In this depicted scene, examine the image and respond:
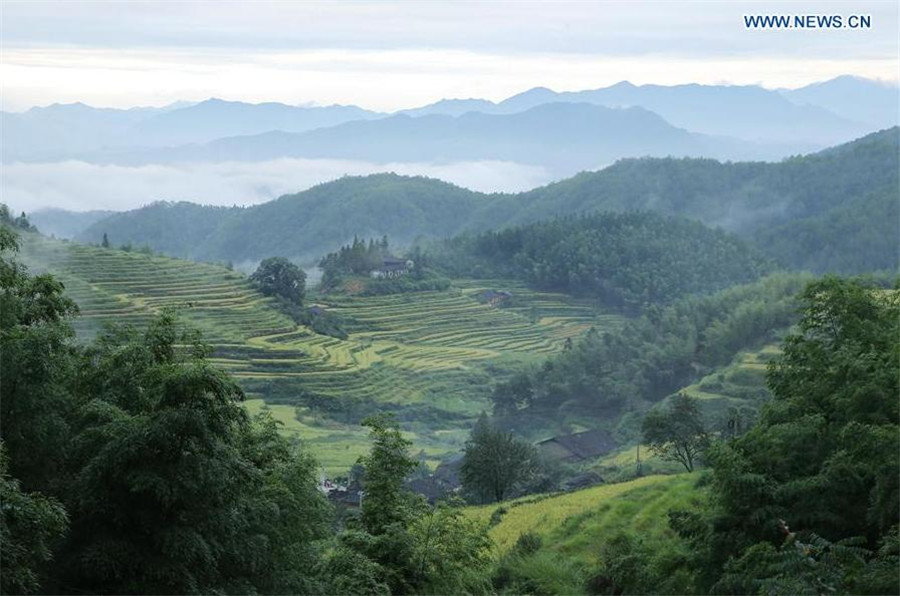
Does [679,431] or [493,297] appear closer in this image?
[679,431]

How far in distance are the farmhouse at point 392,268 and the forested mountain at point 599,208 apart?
3056 centimetres

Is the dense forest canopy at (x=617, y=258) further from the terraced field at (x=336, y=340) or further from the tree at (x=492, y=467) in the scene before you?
the tree at (x=492, y=467)

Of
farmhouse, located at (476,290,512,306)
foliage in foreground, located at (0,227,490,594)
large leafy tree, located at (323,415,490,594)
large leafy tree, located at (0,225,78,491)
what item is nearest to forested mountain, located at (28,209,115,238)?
farmhouse, located at (476,290,512,306)

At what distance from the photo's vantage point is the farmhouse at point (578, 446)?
31.2 meters

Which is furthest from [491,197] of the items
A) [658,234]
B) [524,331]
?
[524,331]

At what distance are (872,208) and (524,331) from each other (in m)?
36.0

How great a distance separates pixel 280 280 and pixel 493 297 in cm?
1553

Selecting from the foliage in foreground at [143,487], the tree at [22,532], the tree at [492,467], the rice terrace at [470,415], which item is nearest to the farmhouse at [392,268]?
the rice terrace at [470,415]

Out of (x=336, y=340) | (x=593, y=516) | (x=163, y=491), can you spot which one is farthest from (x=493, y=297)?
(x=163, y=491)

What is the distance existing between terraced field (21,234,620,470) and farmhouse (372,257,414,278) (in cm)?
340

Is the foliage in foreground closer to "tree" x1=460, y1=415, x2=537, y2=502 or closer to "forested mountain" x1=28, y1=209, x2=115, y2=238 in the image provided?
"tree" x1=460, y1=415, x2=537, y2=502

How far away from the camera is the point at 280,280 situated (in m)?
47.8

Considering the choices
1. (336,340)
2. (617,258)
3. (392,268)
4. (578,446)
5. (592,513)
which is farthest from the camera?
(617,258)

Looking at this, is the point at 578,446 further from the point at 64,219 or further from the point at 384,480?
the point at 64,219
